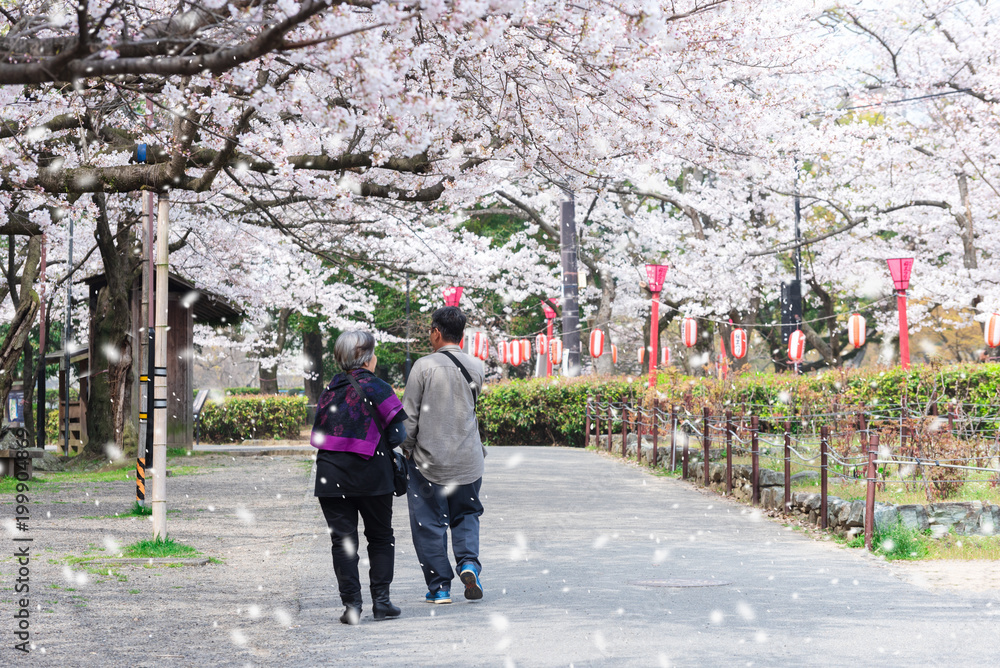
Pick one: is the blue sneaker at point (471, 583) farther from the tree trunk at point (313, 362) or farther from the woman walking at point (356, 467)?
the tree trunk at point (313, 362)

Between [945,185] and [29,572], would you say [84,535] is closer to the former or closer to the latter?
[29,572]

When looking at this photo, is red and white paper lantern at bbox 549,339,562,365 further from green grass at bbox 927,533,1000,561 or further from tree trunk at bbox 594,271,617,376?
green grass at bbox 927,533,1000,561

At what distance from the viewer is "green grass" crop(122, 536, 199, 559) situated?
8602 millimetres

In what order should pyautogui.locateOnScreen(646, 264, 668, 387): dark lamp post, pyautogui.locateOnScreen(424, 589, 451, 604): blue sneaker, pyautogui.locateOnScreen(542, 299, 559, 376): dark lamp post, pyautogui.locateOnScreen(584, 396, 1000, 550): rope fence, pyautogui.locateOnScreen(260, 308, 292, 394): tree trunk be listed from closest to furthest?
pyautogui.locateOnScreen(424, 589, 451, 604): blue sneaker < pyautogui.locateOnScreen(584, 396, 1000, 550): rope fence < pyautogui.locateOnScreen(646, 264, 668, 387): dark lamp post < pyautogui.locateOnScreen(542, 299, 559, 376): dark lamp post < pyautogui.locateOnScreen(260, 308, 292, 394): tree trunk

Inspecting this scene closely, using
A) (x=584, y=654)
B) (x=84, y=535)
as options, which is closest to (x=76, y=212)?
(x=84, y=535)

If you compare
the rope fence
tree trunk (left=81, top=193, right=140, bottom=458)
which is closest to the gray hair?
the rope fence

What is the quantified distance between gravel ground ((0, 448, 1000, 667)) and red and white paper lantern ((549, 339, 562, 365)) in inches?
819

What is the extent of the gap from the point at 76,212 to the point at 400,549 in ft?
31.0

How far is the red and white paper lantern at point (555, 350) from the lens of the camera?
3225cm

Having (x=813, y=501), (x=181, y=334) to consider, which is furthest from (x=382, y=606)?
(x=181, y=334)

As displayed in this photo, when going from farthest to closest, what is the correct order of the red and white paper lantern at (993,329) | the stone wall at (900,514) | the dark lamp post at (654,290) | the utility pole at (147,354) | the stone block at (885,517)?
the dark lamp post at (654,290) → the red and white paper lantern at (993,329) → the utility pole at (147,354) → the stone wall at (900,514) → the stone block at (885,517)

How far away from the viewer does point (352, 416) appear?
19.9ft

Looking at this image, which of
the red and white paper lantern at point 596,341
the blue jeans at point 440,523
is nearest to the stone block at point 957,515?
the blue jeans at point 440,523

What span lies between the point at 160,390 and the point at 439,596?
141 inches
